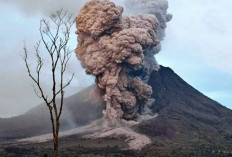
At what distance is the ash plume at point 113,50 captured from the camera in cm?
13775

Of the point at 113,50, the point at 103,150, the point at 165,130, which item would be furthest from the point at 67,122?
the point at 113,50

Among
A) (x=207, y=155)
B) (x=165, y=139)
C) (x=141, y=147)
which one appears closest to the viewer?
(x=207, y=155)

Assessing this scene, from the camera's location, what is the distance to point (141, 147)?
14912 cm

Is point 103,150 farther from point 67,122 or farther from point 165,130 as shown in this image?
point 67,122

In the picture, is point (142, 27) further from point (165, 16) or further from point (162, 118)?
point (162, 118)

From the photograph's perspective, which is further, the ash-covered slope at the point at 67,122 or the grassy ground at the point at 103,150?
the ash-covered slope at the point at 67,122

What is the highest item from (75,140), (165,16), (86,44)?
(165,16)

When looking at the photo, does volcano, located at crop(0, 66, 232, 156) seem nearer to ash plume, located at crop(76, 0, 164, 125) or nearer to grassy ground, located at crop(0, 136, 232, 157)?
grassy ground, located at crop(0, 136, 232, 157)

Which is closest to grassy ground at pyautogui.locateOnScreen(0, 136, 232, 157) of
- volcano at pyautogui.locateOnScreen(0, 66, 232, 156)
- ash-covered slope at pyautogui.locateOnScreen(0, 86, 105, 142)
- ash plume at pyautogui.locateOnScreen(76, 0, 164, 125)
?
volcano at pyautogui.locateOnScreen(0, 66, 232, 156)

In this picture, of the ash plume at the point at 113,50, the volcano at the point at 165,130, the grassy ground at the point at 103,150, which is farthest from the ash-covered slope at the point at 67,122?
the grassy ground at the point at 103,150

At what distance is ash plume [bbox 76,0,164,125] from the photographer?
452 feet

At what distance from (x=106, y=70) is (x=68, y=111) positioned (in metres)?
63.8

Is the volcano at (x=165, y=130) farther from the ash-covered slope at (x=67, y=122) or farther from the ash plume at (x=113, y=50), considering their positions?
the ash plume at (x=113, y=50)

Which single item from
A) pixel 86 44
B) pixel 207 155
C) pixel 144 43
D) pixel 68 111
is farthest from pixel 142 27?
pixel 68 111
